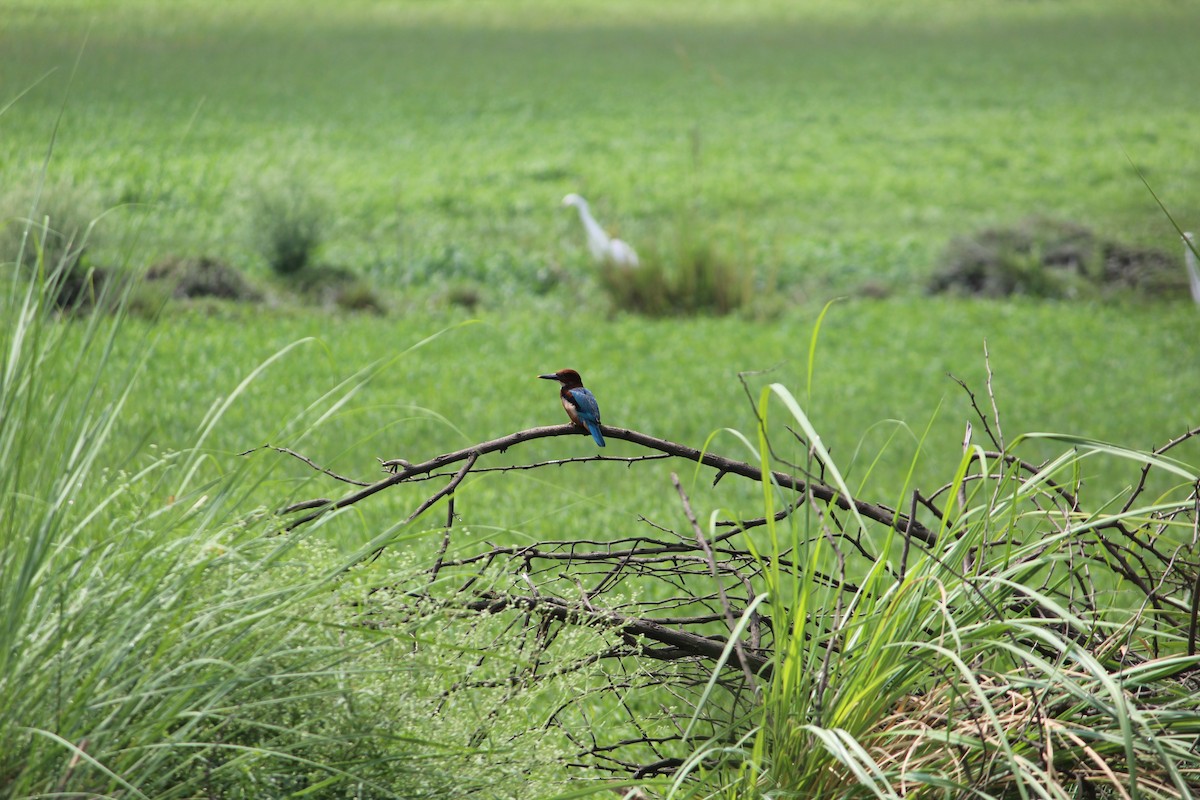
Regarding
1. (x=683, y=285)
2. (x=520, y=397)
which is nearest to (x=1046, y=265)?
(x=683, y=285)

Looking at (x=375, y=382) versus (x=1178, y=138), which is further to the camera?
(x=1178, y=138)

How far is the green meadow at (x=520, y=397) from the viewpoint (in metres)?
1.17

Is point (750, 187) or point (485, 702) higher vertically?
point (485, 702)

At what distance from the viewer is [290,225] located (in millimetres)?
9688

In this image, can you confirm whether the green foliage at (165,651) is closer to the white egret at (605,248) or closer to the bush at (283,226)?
the white egret at (605,248)

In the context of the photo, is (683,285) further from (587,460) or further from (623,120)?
(623,120)

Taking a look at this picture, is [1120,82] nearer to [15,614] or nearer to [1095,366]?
[1095,366]

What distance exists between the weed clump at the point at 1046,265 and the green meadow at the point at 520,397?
0.74 feet

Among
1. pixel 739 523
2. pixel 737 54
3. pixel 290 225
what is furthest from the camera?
pixel 737 54

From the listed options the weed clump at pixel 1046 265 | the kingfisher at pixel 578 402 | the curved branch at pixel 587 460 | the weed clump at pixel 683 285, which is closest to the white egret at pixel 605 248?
the weed clump at pixel 683 285

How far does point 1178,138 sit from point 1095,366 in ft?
35.1

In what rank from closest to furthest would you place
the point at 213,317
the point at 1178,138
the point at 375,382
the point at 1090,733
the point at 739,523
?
the point at 1090,733
the point at 739,523
the point at 375,382
the point at 213,317
the point at 1178,138

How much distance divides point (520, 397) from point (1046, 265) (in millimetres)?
6013

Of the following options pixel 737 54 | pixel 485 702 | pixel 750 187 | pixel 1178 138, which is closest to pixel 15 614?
pixel 485 702
